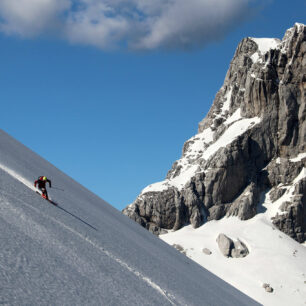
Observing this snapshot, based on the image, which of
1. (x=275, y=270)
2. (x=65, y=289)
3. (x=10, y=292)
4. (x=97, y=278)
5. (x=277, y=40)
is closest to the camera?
(x=10, y=292)

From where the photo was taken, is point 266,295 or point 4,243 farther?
point 266,295

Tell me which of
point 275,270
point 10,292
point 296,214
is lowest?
point 10,292

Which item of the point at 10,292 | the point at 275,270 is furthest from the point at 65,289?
the point at 275,270

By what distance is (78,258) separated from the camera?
9.42 metres

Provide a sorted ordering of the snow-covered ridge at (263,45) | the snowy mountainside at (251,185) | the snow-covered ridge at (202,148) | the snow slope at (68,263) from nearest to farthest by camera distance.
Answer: the snow slope at (68,263), the snowy mountainside at (251,185), the snow-covered ridge at (202,148), the snow-covered ridge at (263,45)

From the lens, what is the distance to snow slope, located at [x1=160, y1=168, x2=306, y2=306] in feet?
262

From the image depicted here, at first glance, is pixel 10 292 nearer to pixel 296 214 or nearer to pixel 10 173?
pixel 10 173

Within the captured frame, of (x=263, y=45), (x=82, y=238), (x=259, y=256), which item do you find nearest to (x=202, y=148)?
(x=263, y=45)

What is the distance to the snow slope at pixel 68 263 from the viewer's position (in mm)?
7086

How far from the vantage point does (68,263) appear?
344 inches

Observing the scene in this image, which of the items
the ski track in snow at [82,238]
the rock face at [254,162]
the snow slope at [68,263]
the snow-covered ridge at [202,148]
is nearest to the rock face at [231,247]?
the rock face at [254,162]

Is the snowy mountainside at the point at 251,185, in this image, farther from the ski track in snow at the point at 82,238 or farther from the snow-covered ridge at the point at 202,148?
Result: the ski track in snow at the point at 82,238

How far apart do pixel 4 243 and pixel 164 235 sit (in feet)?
319

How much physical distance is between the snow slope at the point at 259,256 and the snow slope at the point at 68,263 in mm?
69459
